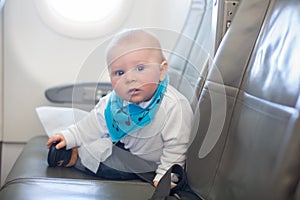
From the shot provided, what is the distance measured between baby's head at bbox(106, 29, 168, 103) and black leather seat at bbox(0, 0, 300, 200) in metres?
0.18

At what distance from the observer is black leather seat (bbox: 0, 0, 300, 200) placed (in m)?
0.81

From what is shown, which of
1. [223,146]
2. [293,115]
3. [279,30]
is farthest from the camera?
[223,146]

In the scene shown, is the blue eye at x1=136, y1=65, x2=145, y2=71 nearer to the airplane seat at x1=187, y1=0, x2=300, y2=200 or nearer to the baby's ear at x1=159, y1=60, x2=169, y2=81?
the baby's ear at x1=159, y1=60, x2=169, y2=81

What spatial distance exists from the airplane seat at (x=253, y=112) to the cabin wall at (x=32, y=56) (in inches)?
34.1

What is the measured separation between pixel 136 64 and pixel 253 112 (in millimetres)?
300

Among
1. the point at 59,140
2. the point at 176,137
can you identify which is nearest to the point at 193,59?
the point at 176,137

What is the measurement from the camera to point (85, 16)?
2021mm

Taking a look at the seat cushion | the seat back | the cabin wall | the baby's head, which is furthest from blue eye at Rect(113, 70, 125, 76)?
the cabin wall

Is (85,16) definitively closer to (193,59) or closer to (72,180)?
(193,59)

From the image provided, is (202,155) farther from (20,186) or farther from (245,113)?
(20,186)

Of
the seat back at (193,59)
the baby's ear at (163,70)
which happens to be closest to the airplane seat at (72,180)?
the seat back at (193,59)

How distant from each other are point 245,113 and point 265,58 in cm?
13

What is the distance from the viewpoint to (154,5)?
2045mm

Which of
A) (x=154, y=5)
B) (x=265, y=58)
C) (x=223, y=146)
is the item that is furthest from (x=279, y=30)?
(x=154, y=5)
